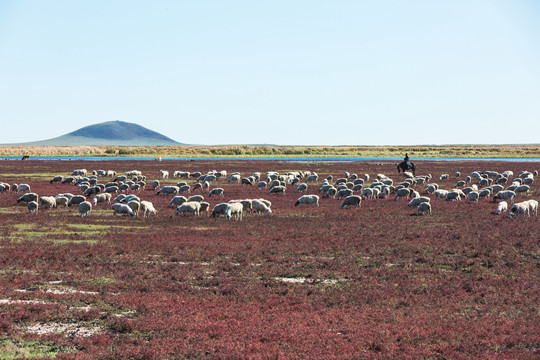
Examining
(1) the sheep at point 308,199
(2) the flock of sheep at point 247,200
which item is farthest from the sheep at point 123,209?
(1) the sheep at point 308,199

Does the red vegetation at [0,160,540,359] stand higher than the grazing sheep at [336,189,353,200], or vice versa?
the grazing sheep at [336,189,353,200]

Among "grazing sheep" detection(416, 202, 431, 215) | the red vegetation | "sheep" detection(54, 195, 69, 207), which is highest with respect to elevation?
"sheep" detection(54, 195, 69, 207)

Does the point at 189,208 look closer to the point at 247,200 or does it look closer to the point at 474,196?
the point at 247,200

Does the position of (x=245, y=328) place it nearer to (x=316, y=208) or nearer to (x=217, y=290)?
(x=217, y=290)

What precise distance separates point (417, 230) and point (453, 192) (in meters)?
15.2

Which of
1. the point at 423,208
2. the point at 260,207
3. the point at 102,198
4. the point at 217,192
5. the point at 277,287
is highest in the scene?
the point at 102,198

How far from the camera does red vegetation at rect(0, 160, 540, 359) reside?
11781 mm

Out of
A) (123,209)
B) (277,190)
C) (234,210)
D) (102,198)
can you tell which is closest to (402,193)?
(277,190)

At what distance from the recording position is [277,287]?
16.6 meters

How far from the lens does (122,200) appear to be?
120 ft

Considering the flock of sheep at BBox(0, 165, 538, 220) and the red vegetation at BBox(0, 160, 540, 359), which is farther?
the flock of sheep at BBox(0, 165, 538, 220)

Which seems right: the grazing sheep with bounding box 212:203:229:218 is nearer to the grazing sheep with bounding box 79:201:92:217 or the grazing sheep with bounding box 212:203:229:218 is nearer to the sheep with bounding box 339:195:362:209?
the grazing sheep with bounding box 79:201:92:217

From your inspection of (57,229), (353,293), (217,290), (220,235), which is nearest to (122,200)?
(57,229)

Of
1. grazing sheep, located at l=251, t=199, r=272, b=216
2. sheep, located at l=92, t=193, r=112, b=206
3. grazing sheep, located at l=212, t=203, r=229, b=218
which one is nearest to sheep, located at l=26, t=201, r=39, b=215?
sheep, located at l=92, t=193, r=112, b=206
